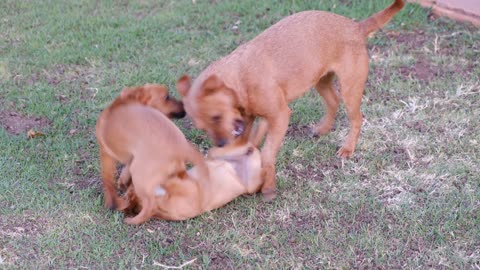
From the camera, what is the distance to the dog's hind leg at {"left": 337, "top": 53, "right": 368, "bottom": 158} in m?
5.29

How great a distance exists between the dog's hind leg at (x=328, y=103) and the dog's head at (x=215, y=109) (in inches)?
41.0

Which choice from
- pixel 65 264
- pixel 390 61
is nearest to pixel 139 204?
pixel 65 264

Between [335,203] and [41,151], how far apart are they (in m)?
2.25

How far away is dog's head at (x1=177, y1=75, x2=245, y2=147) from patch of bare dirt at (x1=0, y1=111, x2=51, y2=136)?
152 cm

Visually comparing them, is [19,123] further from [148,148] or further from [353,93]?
[353,93]

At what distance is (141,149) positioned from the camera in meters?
4.35

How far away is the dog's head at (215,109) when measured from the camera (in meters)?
4.68

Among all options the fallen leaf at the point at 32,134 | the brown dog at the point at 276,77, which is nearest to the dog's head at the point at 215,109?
the brown dog at the point at 276,77

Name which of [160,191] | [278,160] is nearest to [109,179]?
[160,191]

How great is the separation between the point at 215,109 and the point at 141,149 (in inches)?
25.1

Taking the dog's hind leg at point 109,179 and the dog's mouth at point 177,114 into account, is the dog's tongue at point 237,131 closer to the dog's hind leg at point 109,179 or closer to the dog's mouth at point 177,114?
the dog's mouth at point 177,114

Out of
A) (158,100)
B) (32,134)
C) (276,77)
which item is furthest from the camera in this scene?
(32,134)

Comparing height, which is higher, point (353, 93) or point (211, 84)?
point (211, 84)

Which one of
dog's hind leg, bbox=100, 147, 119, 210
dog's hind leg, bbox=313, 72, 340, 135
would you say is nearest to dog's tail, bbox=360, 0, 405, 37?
dog's hind leg, bbox=313, 72, 340, 135
